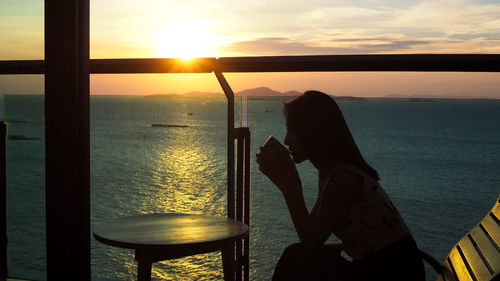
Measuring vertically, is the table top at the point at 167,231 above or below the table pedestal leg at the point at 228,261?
above

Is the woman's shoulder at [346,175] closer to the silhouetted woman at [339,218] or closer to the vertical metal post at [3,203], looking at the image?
the silhouetted woman at [339,218]

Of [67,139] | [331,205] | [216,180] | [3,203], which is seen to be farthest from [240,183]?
[216,180]

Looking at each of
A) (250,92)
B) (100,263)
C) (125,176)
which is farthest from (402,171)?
(250,92)

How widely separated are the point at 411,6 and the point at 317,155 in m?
59.7

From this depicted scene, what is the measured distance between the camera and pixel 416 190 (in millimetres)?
41250

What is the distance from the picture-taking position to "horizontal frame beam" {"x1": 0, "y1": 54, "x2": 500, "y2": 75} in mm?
1597

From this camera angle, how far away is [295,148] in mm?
1708

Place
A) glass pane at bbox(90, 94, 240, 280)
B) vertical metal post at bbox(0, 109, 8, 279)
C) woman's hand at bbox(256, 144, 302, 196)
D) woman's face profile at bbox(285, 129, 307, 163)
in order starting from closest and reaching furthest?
woman's hand at bbox(256, 144, 302, 196) → woman's face profile at bbox(285, 129, 307, 163) → vertical metal post at bbox(0, 109, 8, 279) → glass pane at bbox(90, 94, 240, 280)

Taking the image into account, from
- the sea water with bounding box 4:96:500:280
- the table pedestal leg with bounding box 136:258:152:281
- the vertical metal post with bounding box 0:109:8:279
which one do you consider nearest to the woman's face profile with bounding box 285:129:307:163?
the sea water with bounding box 4:96:500:280

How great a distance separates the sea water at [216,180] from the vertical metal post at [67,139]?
9cm

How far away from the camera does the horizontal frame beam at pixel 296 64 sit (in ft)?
5.24

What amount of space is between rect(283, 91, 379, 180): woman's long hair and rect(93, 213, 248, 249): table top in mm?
349

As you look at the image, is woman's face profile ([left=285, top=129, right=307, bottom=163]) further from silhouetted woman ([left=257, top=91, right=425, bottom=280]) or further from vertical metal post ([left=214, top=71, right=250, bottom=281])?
vertical metal post ([left=214, top=71, right=250, bottom=281])

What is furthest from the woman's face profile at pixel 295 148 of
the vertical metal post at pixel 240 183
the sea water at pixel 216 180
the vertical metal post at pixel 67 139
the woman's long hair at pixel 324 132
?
the vertical metal post at pixel 67 139
